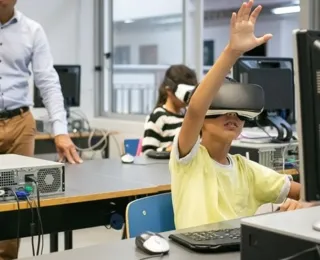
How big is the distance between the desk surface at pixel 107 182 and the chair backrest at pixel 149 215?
41 cm

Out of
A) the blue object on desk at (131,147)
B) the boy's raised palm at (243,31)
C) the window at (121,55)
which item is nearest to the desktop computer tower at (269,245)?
the boy's raised palm at (243,31)

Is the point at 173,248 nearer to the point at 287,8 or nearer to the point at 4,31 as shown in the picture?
the point at 4,31

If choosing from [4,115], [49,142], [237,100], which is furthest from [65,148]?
[49,142]

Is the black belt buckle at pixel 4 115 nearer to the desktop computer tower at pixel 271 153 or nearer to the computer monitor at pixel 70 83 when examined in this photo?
the desktop computer tower at pixel 271 153

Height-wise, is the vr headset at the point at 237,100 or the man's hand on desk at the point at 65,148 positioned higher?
the vr headset at the point at 237,100

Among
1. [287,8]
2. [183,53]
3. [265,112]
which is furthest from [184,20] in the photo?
[265,112]

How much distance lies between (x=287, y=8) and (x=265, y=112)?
3022 mm

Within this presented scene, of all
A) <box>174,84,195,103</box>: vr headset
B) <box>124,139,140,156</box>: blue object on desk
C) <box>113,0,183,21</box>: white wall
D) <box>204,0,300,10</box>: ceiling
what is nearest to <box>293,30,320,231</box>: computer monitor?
<box>174,84,195,103</box>: vr headset

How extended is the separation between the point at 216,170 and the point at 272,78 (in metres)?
1.42

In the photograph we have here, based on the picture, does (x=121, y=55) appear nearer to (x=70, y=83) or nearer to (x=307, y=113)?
(x=70, y=83)

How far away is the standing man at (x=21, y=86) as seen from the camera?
296cm

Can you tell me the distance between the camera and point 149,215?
1887 millimetres

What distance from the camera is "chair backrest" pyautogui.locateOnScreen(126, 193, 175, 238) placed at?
181 cm

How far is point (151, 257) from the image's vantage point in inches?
54.9
